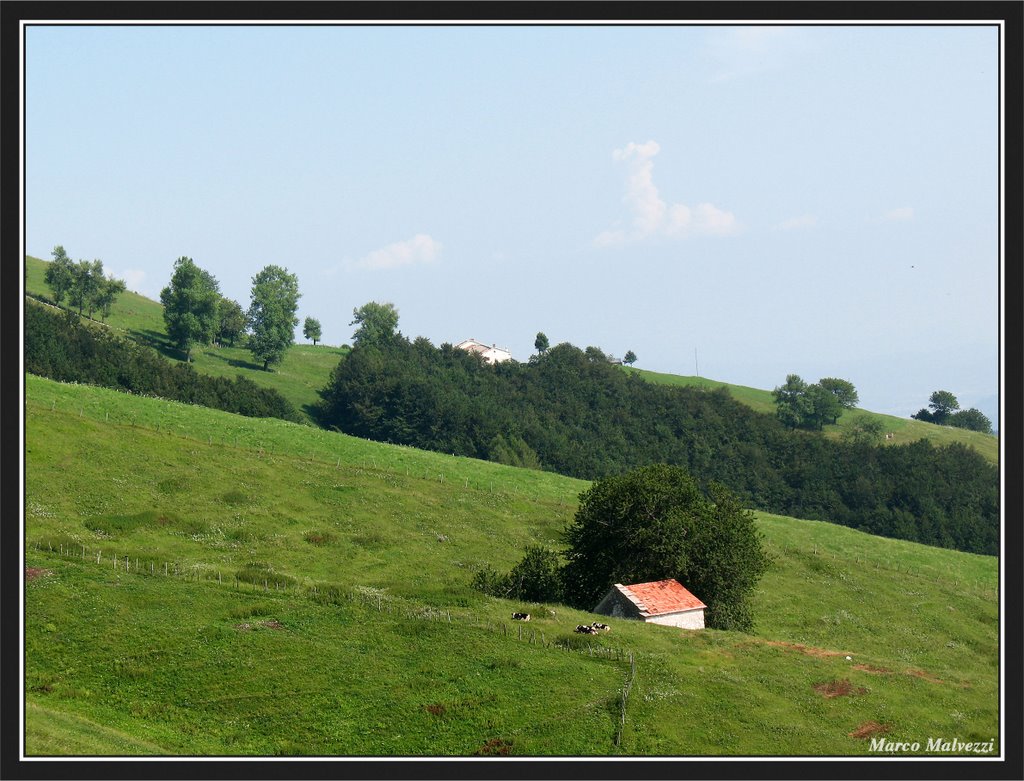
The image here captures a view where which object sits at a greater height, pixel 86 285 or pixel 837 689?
pixel 86 285

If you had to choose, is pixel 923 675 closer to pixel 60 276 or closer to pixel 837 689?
Result: pixel 837 689

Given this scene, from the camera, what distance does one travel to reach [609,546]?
67.9 m

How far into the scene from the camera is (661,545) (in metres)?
65.8

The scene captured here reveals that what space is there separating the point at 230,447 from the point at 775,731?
68524 millimetres

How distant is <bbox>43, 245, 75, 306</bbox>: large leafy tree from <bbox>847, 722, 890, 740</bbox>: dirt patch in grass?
174 meters

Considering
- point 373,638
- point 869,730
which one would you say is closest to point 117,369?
point 373,638

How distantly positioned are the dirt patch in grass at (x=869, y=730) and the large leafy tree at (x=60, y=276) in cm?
17371

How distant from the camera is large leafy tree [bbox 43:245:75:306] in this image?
189 metres

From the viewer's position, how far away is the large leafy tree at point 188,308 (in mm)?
184625

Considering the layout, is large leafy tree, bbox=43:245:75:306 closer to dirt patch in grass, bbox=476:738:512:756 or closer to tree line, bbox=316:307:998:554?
tree line, bbox=316:307:998:554

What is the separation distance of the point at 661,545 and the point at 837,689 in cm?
1587

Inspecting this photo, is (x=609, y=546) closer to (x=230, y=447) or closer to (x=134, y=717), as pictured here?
(x=134, y=717)
